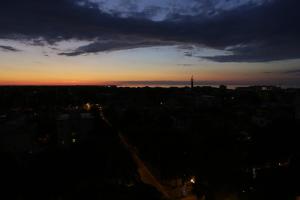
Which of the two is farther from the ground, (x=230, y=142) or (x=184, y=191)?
(x=230, y=142)

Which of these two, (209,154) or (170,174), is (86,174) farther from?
(209,154)

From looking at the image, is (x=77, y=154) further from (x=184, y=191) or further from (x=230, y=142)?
(x=230, y=142)

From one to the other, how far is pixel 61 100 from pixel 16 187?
71.8 m

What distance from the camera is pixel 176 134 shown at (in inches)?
912

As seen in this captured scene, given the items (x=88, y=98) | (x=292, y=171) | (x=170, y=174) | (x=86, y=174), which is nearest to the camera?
(x=292, y=171)

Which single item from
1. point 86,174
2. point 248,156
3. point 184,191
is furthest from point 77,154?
point 248,156

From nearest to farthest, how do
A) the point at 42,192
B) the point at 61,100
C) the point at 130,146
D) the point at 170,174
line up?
the point at 42,192, the point at 170,174, the point at 130,146, the point at 61,100

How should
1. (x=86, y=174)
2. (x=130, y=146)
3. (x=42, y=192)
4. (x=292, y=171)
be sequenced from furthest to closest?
(x=130, y=146) < (x=86, y=174) < (x=292, y=171) < (x=42, y=192)

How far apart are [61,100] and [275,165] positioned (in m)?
72.5

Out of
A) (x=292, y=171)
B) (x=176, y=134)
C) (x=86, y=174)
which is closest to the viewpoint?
(x=292, y=171)

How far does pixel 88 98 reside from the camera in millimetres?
101875

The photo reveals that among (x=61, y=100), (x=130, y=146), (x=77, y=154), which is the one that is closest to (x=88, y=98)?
(x=61, y=100)

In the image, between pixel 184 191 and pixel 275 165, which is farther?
pixel 275 165

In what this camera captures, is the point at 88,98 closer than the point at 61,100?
No
